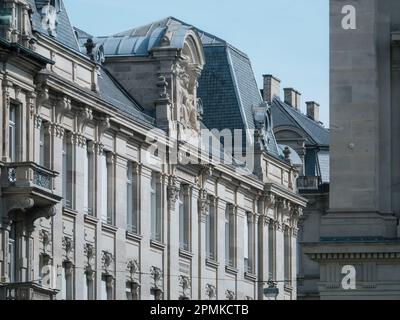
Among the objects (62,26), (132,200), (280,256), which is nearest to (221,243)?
(280,256)

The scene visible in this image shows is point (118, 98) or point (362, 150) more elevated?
point (118, 98)

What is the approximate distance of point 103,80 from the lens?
91.6 meters

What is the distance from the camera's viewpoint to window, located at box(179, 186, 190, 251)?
96688 millimetres

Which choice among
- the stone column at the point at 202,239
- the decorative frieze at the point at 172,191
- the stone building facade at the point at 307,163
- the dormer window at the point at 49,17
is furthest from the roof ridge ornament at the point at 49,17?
the stone building facade at the point at 307,163

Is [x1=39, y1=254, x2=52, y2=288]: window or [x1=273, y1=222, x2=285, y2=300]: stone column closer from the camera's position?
[x1=39, y1=254, x2=52, y2=288]: window

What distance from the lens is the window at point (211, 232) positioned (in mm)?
100000

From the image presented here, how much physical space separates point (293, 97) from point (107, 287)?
Answer: 46834 mm

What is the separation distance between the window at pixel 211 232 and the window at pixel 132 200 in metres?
8.91

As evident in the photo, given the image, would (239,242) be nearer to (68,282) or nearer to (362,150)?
(68,282)

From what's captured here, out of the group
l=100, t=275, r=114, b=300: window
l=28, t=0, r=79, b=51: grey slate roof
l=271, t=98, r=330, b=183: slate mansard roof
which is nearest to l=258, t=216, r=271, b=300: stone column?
l=271, t=98, r=330, b=183: slate mansard roof

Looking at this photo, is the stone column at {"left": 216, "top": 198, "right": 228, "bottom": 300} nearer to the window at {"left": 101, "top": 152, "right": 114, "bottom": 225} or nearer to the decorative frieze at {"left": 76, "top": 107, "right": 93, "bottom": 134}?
the window at {"left": 101, "top": 152, "right": 114, "bottom": 225}

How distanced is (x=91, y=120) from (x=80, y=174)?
188 centimetres

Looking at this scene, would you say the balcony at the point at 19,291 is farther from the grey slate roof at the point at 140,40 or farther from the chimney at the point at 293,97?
the chimney at the point at 293,97

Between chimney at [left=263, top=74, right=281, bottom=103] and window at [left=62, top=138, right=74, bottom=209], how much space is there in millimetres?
42972
